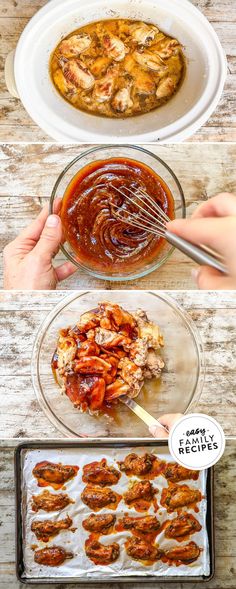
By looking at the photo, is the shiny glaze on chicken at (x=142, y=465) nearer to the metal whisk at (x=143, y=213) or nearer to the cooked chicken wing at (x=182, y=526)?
the cooked chicken wing at (x=182, y=526)

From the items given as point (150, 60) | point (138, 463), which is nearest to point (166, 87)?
point (150, 60)

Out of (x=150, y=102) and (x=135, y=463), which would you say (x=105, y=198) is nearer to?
(x=150, y=102)

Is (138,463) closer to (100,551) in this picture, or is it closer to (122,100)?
(100,551)

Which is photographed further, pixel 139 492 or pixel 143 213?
pixel 139 492

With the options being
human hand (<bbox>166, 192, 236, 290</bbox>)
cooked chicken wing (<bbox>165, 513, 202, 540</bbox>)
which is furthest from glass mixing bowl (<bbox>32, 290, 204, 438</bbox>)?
cooked chicken wing (<bbox>165, 513, 202, 540</bbox>)

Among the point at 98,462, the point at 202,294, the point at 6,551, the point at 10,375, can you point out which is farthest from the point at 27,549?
the point at 202,294
